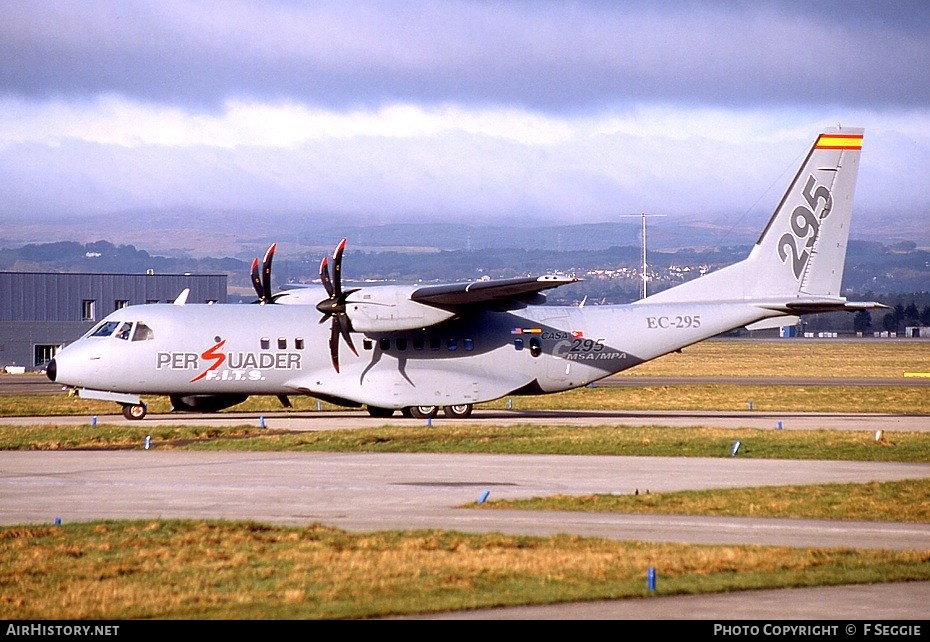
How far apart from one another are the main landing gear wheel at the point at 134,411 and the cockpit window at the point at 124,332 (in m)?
2.41

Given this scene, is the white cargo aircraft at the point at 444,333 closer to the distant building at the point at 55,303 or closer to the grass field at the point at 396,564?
the grass field at the point at 396,564

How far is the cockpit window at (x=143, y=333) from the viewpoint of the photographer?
3558 cm

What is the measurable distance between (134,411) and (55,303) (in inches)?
1821

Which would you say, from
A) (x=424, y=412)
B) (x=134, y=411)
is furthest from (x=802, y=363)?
(x=134, y=411)

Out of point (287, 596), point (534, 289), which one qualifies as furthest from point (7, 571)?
point (534, 289)

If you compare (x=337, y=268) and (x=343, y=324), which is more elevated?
(x=337, y=268)

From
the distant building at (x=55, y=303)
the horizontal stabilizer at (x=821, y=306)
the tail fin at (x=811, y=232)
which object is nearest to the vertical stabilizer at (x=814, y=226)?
the tail fin at (x=811, y=232)

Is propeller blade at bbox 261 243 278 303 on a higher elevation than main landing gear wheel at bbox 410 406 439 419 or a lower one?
higher

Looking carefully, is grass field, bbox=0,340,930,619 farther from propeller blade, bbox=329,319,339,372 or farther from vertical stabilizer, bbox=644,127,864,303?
propeller blade, bbox=329,319,339,372

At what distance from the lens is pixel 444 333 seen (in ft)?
120

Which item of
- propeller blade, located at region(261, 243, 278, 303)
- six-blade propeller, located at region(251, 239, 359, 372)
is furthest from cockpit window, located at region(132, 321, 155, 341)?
six-blade propeller, located at region(251, 239, 359, 372)

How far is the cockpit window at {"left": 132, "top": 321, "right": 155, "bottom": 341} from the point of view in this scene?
35575 mm

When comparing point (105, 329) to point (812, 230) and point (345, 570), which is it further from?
point (345, 570)

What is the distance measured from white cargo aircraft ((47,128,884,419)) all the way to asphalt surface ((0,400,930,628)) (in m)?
7.37
